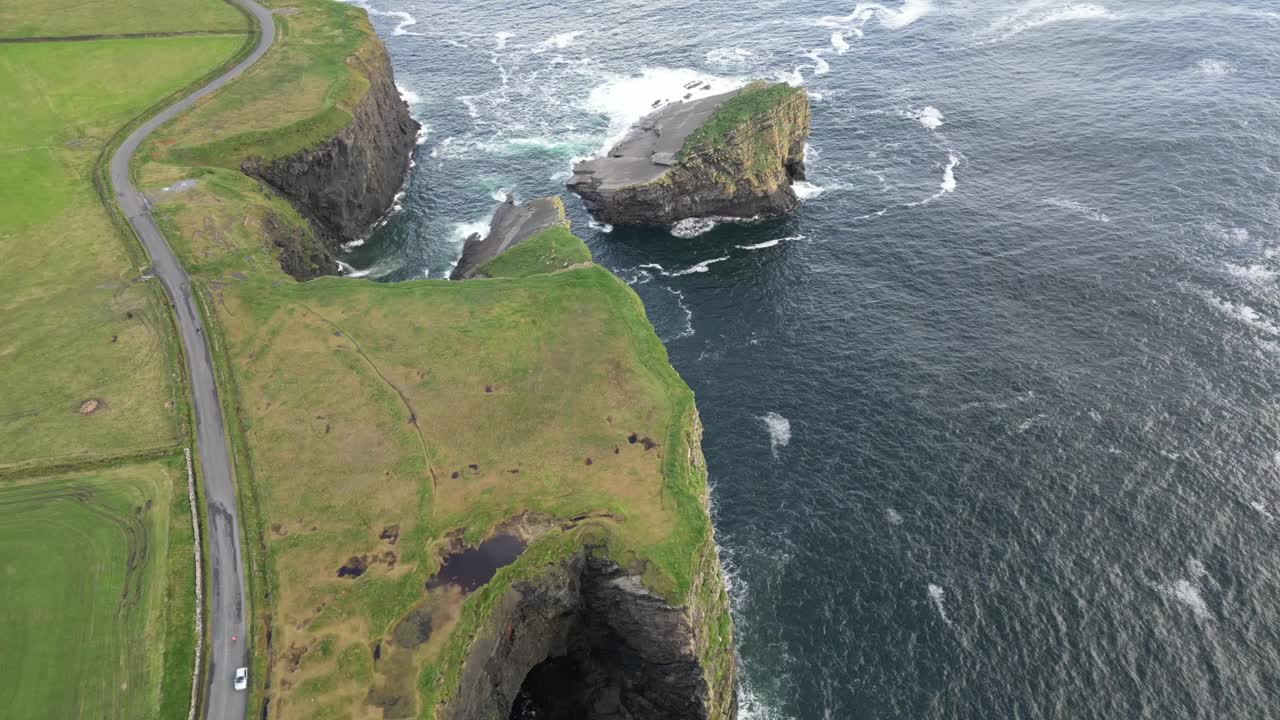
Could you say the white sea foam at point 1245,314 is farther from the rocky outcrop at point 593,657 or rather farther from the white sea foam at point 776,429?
the rocky outcrop at point 593,657

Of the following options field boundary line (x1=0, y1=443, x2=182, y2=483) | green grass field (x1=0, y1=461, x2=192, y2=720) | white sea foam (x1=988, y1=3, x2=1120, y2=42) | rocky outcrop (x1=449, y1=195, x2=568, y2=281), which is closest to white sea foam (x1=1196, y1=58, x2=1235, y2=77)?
white sea foam (x1=988, y1=3, x2=1120, y2=42)

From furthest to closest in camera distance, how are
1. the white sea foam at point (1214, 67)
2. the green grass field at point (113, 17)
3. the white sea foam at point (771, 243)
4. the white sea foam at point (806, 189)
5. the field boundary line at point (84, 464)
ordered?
the green grass field at point (113, 17)
the white sea foam at point (1214, 67)
the white sea foam at point (806, 189)
the white sea foam at point (771, 243)
the field boundary line at point (84, 464)

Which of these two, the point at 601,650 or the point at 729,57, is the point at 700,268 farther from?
the point at 729,57

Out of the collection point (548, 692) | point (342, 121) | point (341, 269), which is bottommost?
point (548, 692)

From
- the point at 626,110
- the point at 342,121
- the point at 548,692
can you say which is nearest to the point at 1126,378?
the point at 548,692

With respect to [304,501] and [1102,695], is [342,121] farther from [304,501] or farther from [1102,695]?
[1102,695]

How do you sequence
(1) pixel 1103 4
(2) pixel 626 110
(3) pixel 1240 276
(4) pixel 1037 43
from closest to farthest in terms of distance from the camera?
(3) pixel 1240 276 → (2) pixel 626 110 → (4) pixel 1037 43 → (1) pixel 1103 4

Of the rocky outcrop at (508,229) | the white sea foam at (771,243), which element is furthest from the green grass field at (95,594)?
the white sea foam at (771,243)
